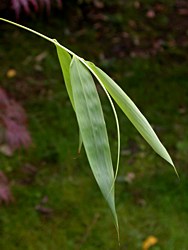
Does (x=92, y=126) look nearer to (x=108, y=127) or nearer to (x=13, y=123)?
(x=13, y=123)

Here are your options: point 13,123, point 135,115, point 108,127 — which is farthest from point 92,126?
point 108,127

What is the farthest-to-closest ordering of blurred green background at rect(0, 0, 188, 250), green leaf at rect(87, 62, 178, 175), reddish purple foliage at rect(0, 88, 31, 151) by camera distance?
1. blurred green background at rect(0, 0, 188, 250)
2. reddish purple foliage at rect(0, 88, 31, 151)
3. green leaf at rect(87, 62, 178, 175)

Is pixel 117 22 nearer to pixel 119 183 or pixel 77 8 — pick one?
pixel 77 8

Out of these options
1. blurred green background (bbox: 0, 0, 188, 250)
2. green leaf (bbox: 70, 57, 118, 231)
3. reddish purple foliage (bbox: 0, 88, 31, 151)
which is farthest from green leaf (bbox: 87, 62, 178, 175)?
blurred green background (bbox: 0, 0, 188, 250)

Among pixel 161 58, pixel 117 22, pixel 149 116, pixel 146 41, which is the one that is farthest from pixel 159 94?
pixel 117 22

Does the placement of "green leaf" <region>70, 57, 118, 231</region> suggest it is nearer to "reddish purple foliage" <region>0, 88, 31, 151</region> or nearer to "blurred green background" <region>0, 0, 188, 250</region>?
"reddish purple foliage" <region>0, 88, 31, 151</region>
